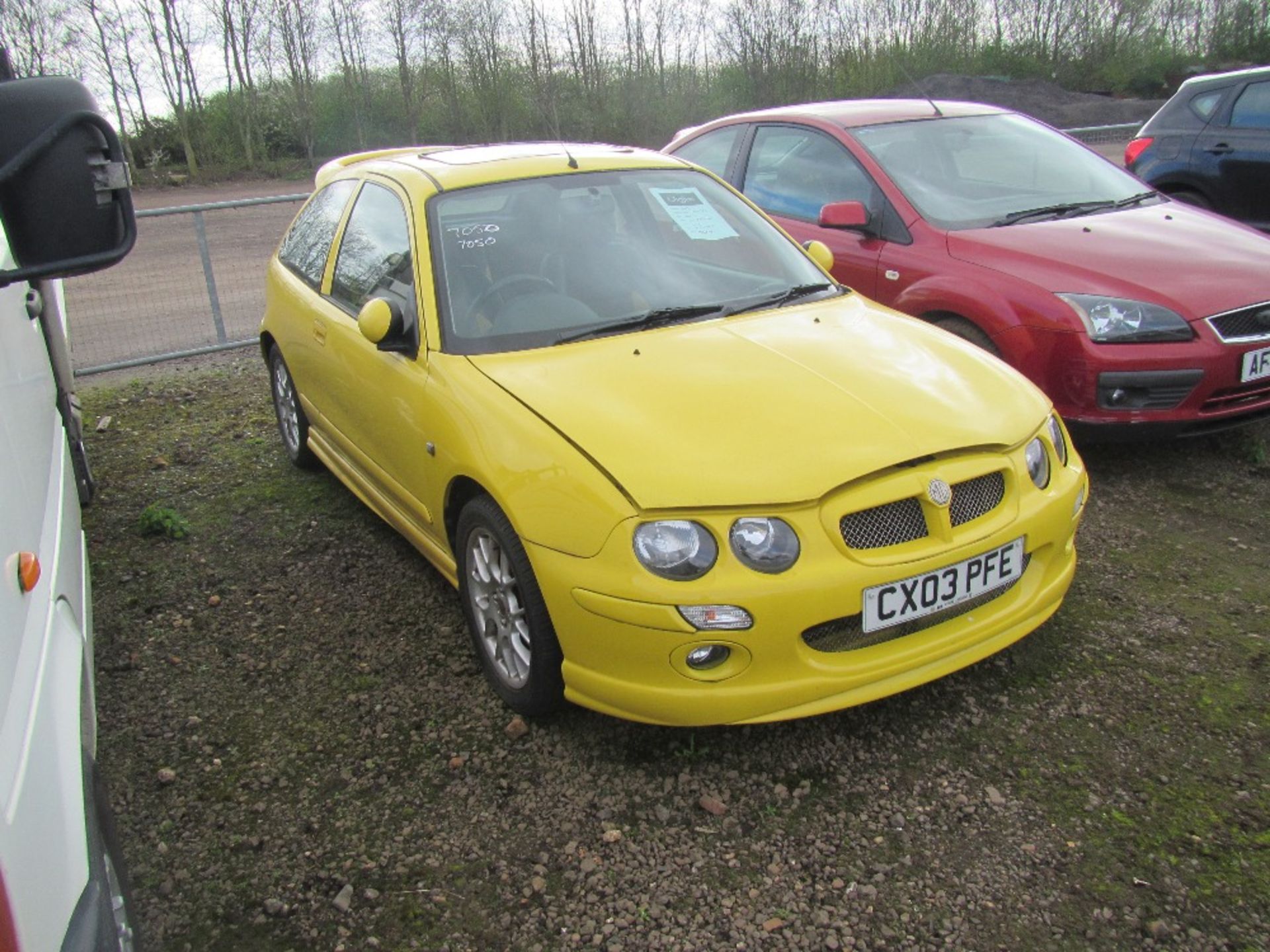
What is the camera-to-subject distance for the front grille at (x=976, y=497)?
2.87 m

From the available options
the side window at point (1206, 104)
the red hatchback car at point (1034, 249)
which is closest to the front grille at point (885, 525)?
the red hatchback car at point (1034, 249)

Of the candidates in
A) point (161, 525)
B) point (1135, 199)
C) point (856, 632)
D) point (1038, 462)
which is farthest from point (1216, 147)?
point (161, 525)

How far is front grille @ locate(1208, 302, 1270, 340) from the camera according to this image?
4.48 metres

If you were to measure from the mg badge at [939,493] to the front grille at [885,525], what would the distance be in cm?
4

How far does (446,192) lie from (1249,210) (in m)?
6.69

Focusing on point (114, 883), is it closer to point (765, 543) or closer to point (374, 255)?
point (765, 543)

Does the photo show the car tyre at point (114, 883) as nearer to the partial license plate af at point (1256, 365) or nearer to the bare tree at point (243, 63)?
the partial license plate af at point (1256, 365)

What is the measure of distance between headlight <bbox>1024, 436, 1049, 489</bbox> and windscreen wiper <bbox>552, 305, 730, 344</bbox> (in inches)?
44.0

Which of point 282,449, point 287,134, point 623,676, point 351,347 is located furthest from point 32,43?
point 623,676

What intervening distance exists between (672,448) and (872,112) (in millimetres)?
3799

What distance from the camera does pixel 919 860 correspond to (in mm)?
2592

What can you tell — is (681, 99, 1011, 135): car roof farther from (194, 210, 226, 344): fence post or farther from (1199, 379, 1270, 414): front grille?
(194, 210, 226, 344): fence post

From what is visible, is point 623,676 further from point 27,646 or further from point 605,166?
point 605,166

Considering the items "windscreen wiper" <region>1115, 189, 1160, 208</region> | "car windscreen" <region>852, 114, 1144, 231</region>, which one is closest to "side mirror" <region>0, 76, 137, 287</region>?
"car windscreen" <region>852, 114, 1144, 231</region>
